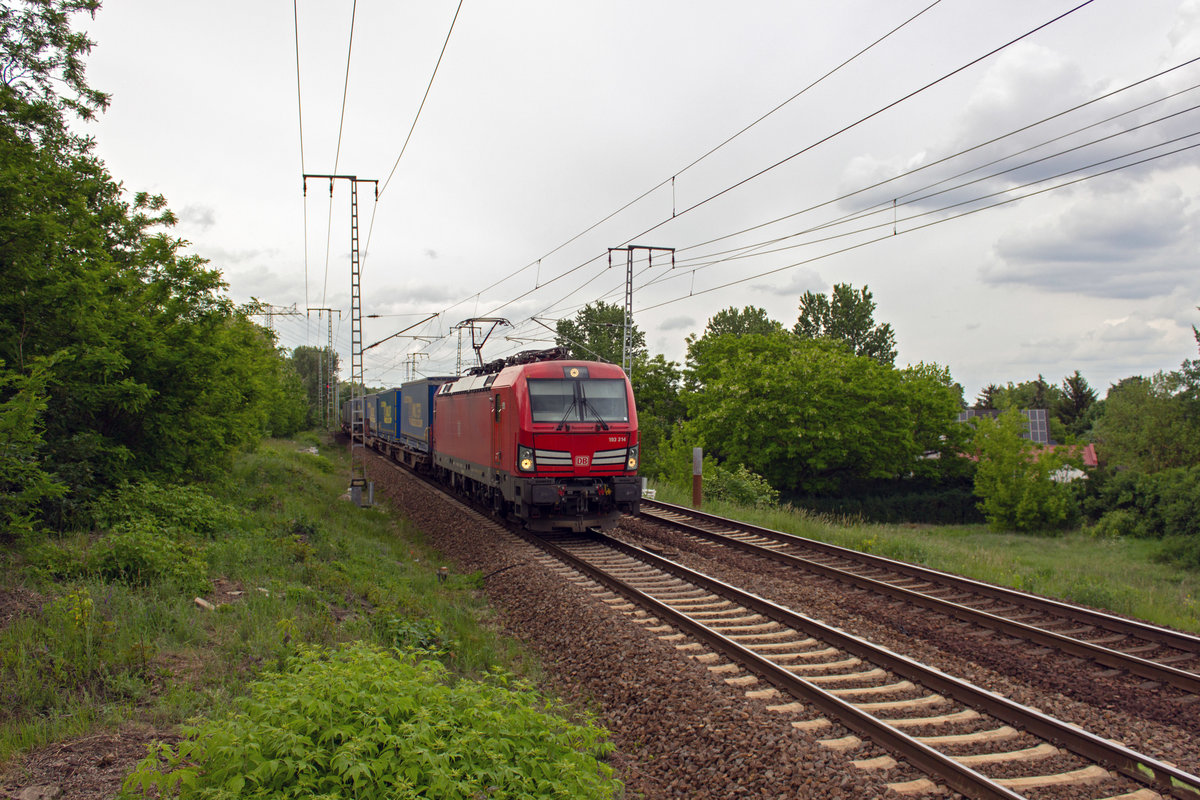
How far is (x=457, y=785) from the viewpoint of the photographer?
351 centimetres

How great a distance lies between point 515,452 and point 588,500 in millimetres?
1614

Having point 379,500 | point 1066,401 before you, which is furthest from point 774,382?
point 1066,401

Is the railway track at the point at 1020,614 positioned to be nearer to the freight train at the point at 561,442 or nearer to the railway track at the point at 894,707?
the railway track at the point at 894,707

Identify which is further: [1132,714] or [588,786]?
[1132,714]

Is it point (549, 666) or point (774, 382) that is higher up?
point (774, 382)

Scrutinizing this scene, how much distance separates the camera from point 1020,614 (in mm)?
8461

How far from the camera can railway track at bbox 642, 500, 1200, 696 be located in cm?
690

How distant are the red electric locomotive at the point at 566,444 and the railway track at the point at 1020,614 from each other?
8.33ft

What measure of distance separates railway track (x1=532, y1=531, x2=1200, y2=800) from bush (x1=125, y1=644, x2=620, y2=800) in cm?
206

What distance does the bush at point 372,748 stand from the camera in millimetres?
3441

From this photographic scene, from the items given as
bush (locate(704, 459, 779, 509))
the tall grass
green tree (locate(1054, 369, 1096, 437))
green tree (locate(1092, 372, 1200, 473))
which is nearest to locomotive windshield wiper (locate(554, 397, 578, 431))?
the tall grass

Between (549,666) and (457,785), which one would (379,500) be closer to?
(549,666)

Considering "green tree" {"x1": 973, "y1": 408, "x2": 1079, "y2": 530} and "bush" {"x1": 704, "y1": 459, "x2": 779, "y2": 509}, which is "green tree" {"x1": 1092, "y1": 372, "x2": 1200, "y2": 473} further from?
"bush" {"x1": 704, "y1": 459, "x2": 779, "y2": 509}

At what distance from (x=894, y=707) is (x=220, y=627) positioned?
616cm
